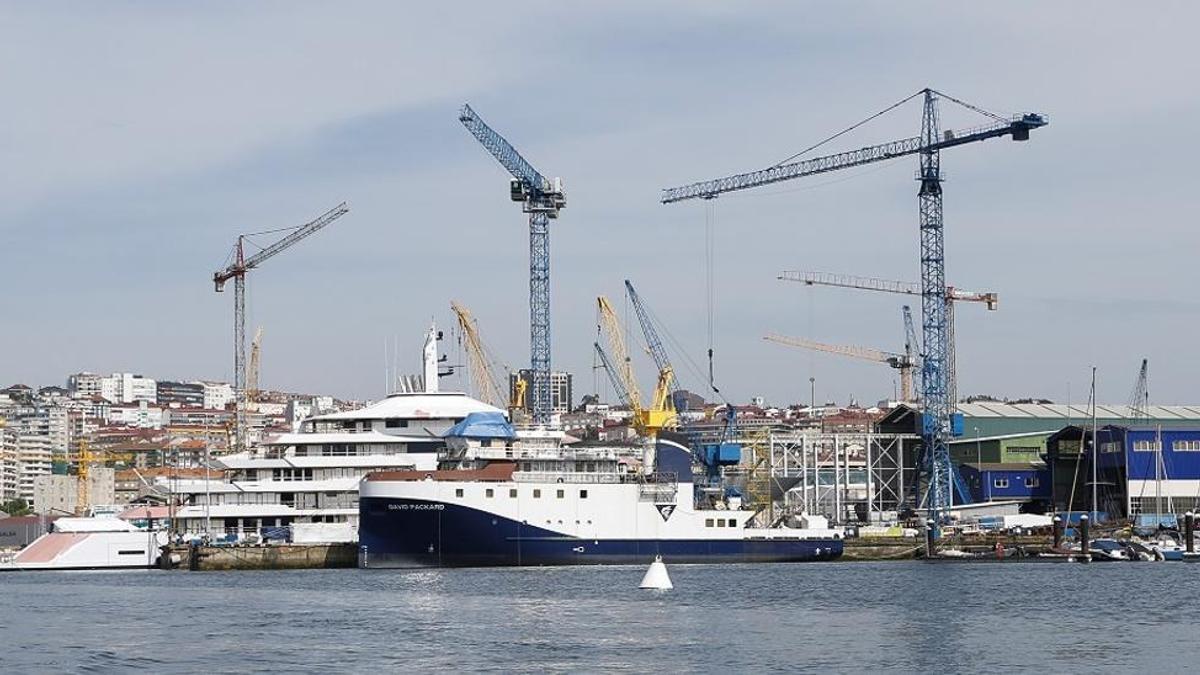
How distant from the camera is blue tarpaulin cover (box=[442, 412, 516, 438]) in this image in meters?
90.3

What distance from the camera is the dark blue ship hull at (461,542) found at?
282 feet

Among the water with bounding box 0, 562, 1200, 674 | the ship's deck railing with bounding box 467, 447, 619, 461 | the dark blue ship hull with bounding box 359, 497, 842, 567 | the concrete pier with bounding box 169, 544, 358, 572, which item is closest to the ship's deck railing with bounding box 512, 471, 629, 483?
the ship's deck railing with bounding box 467, 447, 619, 461

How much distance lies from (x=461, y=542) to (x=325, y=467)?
19357 mm

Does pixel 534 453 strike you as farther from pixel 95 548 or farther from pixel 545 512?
pixel 95 548

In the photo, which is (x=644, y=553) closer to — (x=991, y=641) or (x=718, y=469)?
(x=718, y=469)

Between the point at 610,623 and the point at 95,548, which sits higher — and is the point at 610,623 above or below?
above

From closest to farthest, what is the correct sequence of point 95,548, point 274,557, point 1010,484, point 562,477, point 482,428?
1. point 562,477
2. point 482,428
3. point 274,557
4. point 95,548
5. point 1010,484

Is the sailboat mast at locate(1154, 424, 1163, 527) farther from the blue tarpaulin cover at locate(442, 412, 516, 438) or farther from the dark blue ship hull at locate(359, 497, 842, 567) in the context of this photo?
the blue tarpaulin cover at locate(442, 412, 516, 438)

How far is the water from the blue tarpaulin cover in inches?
400

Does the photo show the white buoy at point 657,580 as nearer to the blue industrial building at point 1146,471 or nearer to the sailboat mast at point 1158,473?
the blue industrial building at point 1146,471

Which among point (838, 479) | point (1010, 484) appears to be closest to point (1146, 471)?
point (1010, 484)

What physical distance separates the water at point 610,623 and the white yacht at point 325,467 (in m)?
19.8

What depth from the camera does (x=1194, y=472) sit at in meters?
120

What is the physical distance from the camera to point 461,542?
3381 inches
